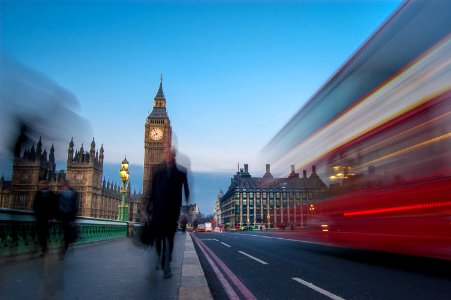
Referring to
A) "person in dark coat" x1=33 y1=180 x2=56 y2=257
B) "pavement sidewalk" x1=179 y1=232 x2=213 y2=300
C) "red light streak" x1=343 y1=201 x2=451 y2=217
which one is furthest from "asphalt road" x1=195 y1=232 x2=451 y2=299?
"person in dark coat" x1=33 y1=180 x2=56 y2=257

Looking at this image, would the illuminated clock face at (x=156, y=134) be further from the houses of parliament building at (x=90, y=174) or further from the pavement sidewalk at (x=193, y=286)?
the pavement sidewalk at (x=193, y=286)

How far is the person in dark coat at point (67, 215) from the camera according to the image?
5880 mm

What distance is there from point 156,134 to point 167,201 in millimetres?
119866

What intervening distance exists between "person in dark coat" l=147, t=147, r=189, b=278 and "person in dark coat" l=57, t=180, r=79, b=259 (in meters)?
1.25

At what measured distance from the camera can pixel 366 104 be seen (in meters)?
8.44

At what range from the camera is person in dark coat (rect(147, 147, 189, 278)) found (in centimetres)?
588

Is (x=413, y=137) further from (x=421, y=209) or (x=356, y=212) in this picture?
(x=356, y=212)

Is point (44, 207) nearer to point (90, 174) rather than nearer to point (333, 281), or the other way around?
point (333, 281)

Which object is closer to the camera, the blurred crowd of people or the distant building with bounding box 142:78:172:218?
the blurred crowd of people

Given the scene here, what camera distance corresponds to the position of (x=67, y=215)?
5.96 m

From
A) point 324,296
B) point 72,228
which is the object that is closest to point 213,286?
point 324,296

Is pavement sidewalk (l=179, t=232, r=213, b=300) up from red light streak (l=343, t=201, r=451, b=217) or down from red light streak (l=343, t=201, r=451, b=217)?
down

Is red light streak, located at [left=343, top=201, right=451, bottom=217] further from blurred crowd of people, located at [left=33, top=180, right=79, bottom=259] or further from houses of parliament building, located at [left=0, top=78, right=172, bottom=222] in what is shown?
houses of parliament building, located at [left=0, top=78, right=172, bottom=222]

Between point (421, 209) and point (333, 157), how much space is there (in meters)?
3.83
